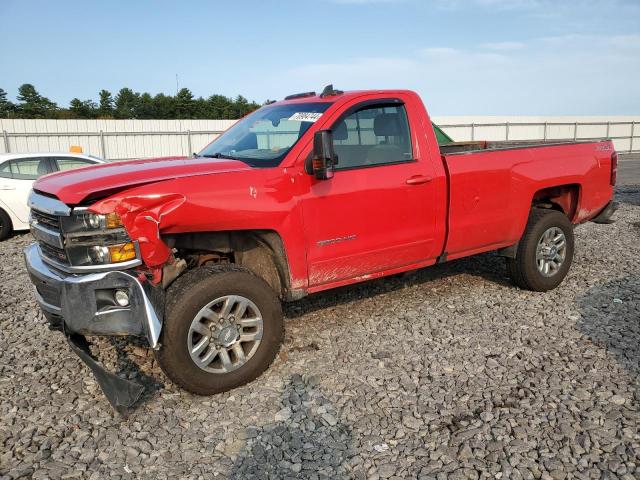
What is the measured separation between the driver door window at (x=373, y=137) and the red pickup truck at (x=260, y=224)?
10 millimetres

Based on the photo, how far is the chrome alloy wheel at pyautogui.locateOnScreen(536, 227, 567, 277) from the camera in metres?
5.38

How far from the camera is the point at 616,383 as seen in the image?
3.51 m

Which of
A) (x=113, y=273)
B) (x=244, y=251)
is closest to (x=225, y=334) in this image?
(x=244, y=251)

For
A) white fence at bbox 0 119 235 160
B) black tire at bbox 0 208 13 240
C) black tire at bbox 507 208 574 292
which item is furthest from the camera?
white fence at bbox 0 119 235 160

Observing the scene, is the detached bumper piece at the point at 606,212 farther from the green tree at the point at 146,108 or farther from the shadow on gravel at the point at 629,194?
the green tree at the point at 146,108

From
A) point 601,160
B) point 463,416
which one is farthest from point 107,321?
point 601,160

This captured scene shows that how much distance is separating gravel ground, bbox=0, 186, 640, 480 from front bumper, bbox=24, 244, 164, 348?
61cm

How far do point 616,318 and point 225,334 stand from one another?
3.53m

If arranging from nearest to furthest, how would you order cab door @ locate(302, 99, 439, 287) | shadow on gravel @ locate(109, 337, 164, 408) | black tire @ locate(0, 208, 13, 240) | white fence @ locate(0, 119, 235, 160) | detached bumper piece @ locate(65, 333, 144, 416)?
detached bumper piece @ locate(65, 333, 144, 416)
shadow on gravel @ locate(109, 337, 164, 408)
cab door @ locate(302, 99, 439, 287)
black tire @ locate(0, 208, 13, 240)
white fence @ locate(0, 119, 235, 160)

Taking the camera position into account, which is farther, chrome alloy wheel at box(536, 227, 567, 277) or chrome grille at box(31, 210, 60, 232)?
chrome alloy wheel at box(536, 227, 567, 277)

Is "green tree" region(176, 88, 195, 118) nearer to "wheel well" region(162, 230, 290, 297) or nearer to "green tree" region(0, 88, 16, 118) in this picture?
"green tree" region(0, 88, 16, 118)

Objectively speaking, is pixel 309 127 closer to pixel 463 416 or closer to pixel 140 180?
pixel 140 180

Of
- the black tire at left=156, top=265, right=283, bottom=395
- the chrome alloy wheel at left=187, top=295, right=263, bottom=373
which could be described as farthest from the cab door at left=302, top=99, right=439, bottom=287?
the chrome alloy wheel at left=187, top=295, right=263, bottom=373

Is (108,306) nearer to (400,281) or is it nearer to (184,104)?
(400,281)
